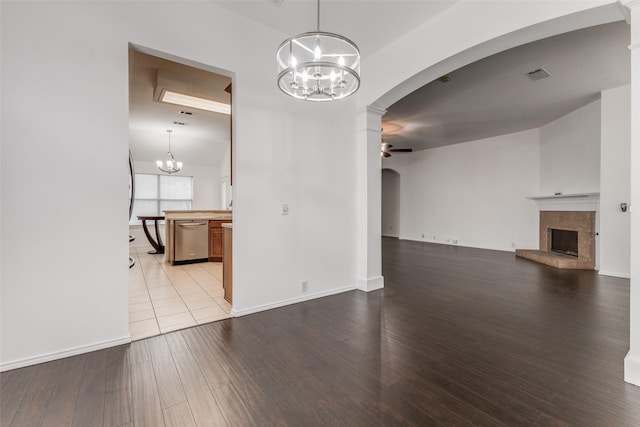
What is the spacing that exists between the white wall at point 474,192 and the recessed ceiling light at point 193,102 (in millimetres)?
6613

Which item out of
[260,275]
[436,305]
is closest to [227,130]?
[260,275]

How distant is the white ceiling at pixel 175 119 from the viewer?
4047 mm

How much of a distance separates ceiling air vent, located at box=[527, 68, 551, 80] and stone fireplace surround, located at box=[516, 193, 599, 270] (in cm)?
282

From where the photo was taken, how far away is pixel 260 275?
3.09 meters

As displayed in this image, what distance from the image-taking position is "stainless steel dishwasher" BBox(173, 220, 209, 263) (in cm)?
579

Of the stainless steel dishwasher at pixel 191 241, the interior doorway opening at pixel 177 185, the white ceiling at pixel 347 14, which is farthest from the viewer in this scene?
the stainless steel dishwasher at pixel 191 241

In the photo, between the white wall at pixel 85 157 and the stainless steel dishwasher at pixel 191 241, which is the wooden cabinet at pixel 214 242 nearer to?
the stainless steel dishwasher at pixel 191 241

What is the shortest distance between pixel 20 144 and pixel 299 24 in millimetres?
2726

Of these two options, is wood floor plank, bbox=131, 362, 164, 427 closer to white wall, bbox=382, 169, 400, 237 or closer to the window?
the window

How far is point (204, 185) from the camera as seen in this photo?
9.68m

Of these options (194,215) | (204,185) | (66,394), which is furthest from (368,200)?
(204,185)

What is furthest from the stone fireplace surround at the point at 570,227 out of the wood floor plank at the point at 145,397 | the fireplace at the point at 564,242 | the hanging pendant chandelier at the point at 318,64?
the wood floor plank at the point at 145,397

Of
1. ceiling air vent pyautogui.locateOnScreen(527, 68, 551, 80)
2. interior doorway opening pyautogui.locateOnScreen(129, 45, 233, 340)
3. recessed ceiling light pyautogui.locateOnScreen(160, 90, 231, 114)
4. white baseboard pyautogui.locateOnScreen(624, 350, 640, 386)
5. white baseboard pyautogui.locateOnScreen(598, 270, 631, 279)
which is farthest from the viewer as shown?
white baseboard pyautogui.locateOnScreen(598, 270, 631, 279)

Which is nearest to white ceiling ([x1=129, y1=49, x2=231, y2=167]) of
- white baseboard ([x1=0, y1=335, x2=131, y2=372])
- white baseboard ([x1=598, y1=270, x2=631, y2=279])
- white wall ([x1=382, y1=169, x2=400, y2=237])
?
white baseboard ([x1=0, y1=335, x2=131, y2=372])
